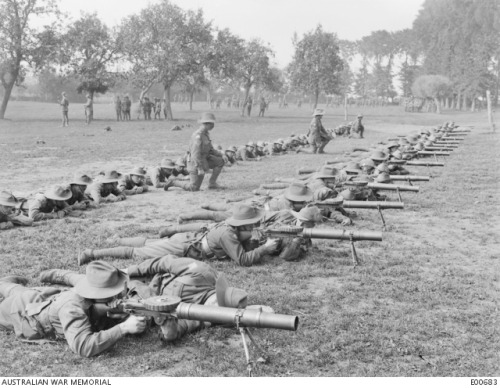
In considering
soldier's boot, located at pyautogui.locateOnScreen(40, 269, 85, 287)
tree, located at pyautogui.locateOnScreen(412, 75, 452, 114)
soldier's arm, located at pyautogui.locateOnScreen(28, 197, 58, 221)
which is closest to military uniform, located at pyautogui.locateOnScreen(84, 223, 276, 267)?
soldier's boot, located at pyautogui.locateOnScreen(40, 269, 85, 287)

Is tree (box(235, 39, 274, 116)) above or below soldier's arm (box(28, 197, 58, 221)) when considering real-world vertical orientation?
above

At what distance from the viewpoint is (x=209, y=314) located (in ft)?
15.4

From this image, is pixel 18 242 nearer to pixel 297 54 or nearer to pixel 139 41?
pixel 139 41

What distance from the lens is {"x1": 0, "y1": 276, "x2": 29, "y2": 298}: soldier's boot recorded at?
20.3 feet

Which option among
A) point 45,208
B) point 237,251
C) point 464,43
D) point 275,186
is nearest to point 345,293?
point 237,251

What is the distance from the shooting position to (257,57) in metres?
53.6

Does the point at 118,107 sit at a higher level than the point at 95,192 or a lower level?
higher

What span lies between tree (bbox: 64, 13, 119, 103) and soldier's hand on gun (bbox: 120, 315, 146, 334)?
39.6m

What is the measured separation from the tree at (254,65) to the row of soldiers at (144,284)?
45.8 m

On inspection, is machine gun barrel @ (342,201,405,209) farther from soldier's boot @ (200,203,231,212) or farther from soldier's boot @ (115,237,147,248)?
soldier's boot @ (115,237,147,248)

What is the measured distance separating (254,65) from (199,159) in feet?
138

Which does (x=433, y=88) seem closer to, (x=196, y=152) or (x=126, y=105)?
(x=126, y=105)

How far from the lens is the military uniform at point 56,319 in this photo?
16.4ft
